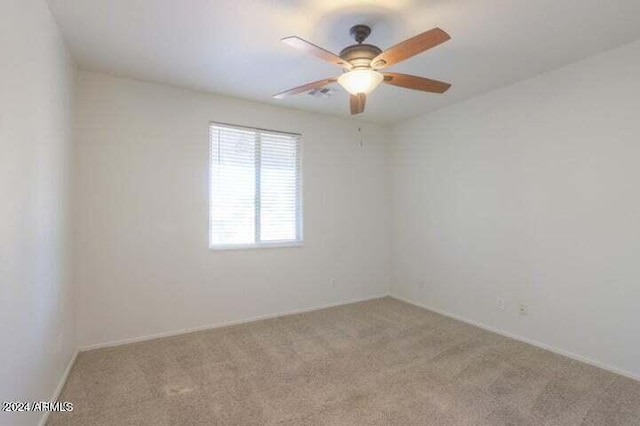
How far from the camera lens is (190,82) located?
334cm

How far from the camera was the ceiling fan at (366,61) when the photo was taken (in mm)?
1891

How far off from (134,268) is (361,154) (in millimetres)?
3143

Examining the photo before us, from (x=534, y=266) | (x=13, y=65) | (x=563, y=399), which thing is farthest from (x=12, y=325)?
(x=534, y=266)

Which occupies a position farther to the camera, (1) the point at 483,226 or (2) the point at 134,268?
(1) the point at 483,226

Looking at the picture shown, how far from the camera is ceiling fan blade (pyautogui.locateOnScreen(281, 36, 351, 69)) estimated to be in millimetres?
1817

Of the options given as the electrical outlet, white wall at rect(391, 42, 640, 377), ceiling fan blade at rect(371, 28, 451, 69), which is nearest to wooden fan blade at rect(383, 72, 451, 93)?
ceiling fan blade at rect(371, 28, 451, 69)

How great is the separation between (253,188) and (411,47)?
2539 millimetres

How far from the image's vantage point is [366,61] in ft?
7.14

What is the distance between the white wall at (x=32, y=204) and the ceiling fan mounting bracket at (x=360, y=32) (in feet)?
6.10

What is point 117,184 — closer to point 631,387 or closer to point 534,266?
point 534,266

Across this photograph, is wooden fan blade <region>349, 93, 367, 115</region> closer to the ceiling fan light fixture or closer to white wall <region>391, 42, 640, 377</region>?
the ceiling fan light fixture

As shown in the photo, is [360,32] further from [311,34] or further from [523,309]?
[523,309]

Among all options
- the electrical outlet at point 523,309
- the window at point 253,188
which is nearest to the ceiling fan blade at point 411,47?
the window at point 253,188

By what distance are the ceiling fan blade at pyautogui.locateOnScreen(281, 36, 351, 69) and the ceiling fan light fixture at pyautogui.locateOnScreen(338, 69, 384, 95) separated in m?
0.07
